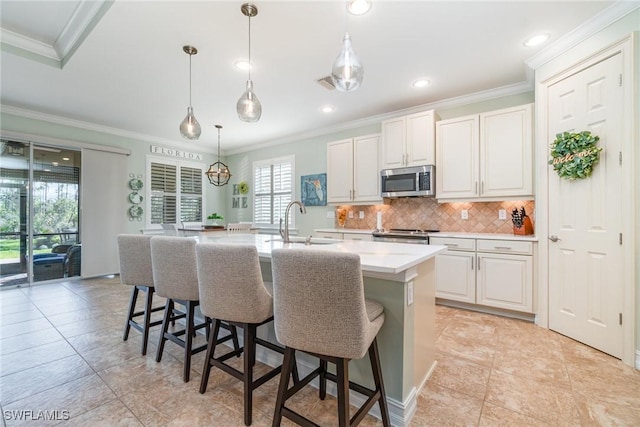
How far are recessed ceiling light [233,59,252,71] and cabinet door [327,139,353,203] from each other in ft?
6.44

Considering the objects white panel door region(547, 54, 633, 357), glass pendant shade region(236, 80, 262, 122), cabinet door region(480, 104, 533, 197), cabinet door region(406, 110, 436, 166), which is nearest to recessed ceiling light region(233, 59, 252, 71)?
glass pendant shade region(236, 80, 262, 122)

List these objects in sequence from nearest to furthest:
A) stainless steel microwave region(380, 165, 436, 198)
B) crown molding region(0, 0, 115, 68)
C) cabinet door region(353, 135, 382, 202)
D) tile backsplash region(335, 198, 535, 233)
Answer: crown molding region(0, 0, 115, 68) < tile backsplash region(335, 198, 535, 233) < stainless steel microwave region(380, 165, 436, 198) < cabinet door region(353, 135, 382, 202)

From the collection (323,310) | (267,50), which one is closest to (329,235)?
(267,50)

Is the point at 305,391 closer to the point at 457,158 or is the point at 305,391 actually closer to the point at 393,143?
the point at 457,158

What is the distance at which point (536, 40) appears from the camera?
2.60 m

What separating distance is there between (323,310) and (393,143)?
3.26m

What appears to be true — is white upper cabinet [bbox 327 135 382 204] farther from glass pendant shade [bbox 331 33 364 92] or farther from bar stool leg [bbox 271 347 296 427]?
bar stool leg [bbox 271 347 296 427]

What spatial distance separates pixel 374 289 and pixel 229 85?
10.0 feet

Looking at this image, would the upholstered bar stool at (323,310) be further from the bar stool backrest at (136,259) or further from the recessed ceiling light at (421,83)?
the recessed ceiling light at (421,83)

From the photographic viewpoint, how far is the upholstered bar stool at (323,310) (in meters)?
1.20

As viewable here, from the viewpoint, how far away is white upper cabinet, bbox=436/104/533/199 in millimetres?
3188

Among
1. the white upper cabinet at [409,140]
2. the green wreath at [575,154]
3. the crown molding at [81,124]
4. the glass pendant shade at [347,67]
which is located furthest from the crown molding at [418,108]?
the glass pendant shade at [347,67]

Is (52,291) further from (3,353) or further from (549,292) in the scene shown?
(549,292)

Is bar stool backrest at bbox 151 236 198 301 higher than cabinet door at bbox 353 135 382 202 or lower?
lower
